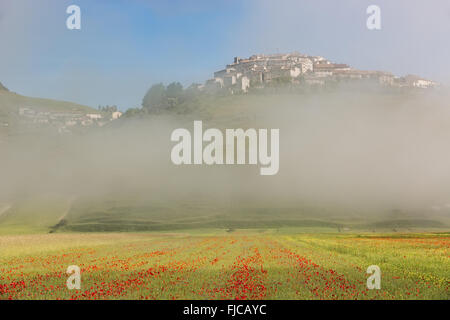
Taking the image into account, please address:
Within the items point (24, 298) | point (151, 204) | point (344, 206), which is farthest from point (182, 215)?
point (24, 298)

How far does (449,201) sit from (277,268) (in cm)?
17787

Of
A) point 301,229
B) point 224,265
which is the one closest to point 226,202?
point 301,229

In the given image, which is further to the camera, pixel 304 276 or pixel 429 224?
pixel 429 224

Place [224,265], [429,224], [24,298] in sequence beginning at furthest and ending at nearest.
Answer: [429,224]
[224,265]
[24,298]

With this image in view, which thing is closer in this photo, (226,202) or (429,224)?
(429,224)

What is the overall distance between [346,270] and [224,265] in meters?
10.1

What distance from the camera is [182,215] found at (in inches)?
6811

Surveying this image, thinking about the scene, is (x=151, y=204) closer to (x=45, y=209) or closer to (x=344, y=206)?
(x=45, y=209)

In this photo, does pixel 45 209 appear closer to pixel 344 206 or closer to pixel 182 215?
pixel 182 215

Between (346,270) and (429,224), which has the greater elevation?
(346,270)
